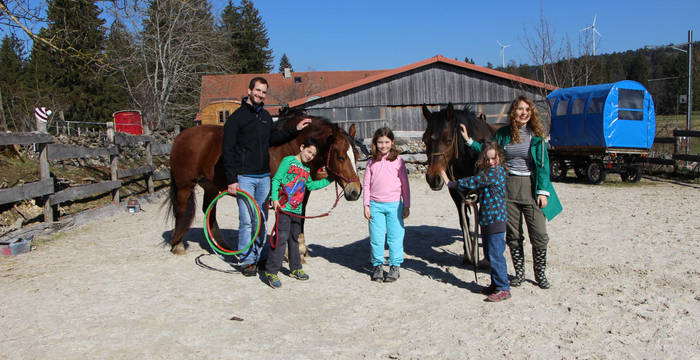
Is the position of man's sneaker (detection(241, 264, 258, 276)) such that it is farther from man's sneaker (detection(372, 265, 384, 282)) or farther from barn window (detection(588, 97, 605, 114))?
barn window (detection(588, 97, 605, 114))

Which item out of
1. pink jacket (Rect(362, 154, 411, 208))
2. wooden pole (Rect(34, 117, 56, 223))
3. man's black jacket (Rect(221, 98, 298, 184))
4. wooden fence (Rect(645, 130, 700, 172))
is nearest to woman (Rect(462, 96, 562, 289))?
pink jacket (Rect(362, 154, 411, 208))

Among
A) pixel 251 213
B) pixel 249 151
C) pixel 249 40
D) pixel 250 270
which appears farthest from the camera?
pixel 249 40

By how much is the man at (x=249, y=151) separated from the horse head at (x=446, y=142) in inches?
51.0

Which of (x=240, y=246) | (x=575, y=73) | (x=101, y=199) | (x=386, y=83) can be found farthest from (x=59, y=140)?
(x=575, y=73)

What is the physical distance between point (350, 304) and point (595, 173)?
443 inches

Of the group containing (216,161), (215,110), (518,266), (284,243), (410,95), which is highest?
(215,110)

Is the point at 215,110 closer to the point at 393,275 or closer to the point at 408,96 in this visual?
the point at 408,96

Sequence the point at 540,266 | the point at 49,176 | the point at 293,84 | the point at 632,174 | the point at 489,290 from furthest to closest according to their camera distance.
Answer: the point at 293,84
the point at 632,174
the point at 49,176
the point at 540,266
the point at 489,290

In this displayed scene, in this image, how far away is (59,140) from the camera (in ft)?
41.0

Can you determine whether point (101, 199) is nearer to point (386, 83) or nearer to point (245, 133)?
point (245, 133)

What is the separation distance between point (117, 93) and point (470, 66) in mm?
30691

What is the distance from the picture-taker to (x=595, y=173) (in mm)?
12930

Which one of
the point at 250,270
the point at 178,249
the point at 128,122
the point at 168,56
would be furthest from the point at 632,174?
the point at 168,56

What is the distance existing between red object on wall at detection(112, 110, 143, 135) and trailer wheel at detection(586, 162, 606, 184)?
55.0 feet
